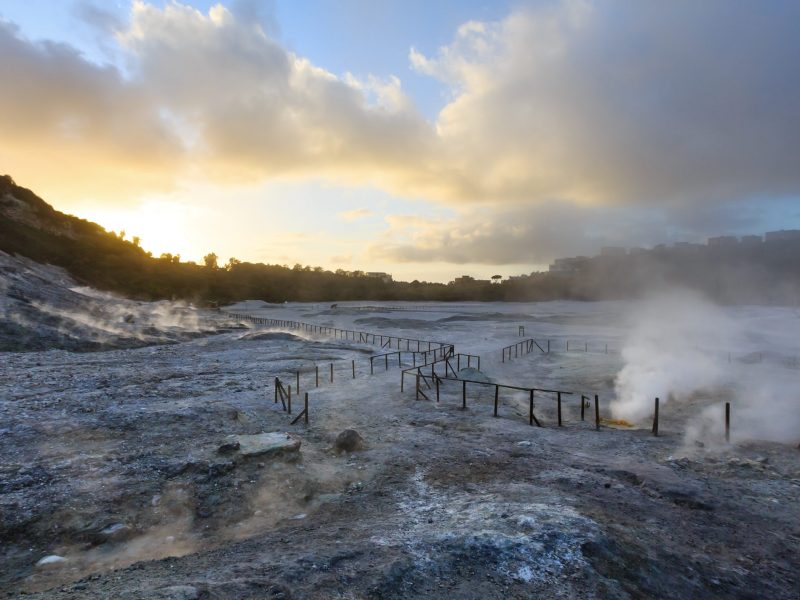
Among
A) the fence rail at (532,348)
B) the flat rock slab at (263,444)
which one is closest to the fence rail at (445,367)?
the fence rail at (532,348)

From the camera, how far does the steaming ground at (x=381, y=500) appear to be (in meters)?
5.73

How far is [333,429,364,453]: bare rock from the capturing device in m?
11.2

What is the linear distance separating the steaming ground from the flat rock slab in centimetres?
26

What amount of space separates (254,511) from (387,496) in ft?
8.39

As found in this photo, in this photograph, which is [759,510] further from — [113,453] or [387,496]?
[113,453]

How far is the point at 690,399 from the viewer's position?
18266mm

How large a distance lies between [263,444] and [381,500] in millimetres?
3459

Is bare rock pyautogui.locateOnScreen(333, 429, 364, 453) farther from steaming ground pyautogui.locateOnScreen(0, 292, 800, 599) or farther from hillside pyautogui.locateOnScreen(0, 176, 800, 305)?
hillside pyautogui.locateOnScreen(0, 176, 800, 305)

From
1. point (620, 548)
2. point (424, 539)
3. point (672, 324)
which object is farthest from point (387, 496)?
point (672, 324)

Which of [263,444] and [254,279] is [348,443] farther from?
[254,279]

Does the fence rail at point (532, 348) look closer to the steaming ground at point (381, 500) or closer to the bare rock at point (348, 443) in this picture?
the steaming ground at point (381, 500)

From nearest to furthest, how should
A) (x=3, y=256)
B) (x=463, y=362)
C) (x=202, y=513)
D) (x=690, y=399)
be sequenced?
(x=202, y=513) < (x=690, y=399) < (x=463, y=362) < (x=3, y=256)

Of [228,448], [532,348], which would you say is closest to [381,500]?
[228,448]

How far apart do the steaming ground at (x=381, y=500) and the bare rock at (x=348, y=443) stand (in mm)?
212
